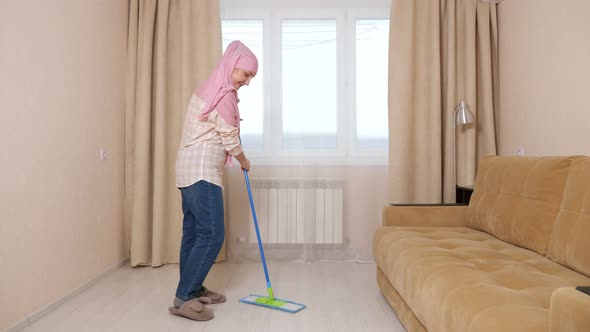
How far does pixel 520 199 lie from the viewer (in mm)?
2168

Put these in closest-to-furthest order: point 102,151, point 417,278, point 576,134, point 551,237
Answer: point 417,278
point 551,237
point 576,134
point 102,151

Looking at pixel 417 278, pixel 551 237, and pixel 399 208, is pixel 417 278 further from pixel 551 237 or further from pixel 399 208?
pixel 399 208

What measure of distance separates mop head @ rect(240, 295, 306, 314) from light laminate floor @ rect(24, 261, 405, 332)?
30 mm

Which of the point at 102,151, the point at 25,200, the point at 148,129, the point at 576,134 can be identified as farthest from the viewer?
the point at 148,129

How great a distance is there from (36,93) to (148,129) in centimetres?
112

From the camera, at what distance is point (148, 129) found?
11.3 ft

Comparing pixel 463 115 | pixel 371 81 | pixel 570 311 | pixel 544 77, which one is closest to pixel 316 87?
pixel 371 81

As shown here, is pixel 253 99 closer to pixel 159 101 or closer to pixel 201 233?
pixel 159 101

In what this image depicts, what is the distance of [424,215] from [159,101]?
2.11 metres

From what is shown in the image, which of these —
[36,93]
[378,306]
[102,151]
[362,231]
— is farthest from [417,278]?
[102,151]

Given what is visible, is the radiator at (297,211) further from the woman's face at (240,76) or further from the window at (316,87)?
the woman's face at (240,76)

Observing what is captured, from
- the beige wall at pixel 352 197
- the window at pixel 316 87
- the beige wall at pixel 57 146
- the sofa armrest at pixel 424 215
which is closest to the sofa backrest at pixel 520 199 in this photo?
the sofa armrest at pixel 424 215

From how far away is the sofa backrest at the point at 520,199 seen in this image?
197 centimetres

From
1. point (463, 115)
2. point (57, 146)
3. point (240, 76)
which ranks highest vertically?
point (240, 76)
